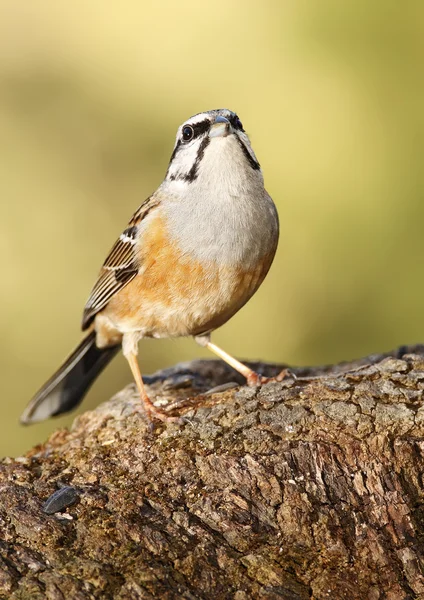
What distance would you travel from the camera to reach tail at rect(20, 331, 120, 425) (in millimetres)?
7309

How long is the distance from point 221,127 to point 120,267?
141 cm

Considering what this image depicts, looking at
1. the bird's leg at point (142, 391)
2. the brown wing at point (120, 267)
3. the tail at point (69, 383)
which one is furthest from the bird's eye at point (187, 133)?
the tail at point (69, 383)

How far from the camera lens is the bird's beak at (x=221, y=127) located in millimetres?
5944

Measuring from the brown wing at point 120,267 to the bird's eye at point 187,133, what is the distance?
522 millimetres

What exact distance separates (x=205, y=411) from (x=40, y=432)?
481cm

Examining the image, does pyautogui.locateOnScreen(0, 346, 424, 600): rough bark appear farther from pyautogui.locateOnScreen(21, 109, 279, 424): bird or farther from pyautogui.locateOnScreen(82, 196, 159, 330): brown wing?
pyautogui.locateOnScreen(82, 196, 159, 330): brown wing

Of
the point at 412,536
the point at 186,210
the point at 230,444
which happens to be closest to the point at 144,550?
the point at 230,444

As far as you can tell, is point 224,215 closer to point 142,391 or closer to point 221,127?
point 221,127

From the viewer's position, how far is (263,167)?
1047 cm

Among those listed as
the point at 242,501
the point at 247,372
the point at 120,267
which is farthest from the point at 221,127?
the point at 242,501

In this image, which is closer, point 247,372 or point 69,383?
point 247,372

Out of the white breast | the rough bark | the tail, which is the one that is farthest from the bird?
the tail

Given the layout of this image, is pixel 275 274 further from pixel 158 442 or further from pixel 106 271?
pixel 158 442

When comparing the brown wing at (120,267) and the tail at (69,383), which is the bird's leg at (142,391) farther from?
the tail at (69,383)
